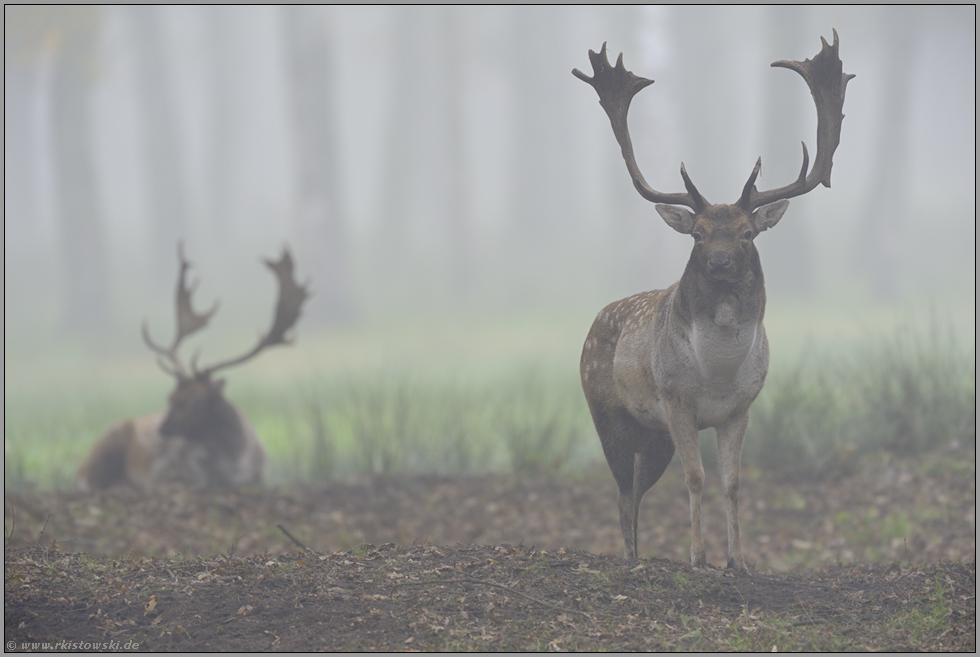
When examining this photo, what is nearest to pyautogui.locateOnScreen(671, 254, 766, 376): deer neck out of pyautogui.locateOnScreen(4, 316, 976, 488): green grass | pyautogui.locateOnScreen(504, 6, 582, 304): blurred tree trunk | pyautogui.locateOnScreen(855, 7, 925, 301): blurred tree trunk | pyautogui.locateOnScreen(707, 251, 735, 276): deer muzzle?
pyautogui.locateOnScreen(707, 251, 735, 276): deer muzzle

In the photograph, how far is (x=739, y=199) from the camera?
392 cm

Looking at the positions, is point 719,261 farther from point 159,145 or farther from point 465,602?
point 159,145

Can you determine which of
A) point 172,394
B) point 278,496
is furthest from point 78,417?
point 278,496

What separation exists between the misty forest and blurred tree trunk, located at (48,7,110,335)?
9cm

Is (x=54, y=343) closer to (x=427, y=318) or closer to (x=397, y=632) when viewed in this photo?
(x=427, y=318)

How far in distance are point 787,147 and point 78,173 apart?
1934 centimetres

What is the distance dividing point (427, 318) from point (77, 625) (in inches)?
905

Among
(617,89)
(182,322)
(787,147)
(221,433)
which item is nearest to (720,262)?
(617,89)

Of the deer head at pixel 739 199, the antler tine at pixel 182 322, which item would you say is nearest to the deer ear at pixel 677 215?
the deer head at pixel 739 199

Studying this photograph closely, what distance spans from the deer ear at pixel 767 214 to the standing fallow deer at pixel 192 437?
18.6 ft

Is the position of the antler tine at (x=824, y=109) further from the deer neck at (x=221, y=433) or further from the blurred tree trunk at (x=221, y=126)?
the blurred tree trunk at (x=221, y=126)

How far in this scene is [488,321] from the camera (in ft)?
84.7

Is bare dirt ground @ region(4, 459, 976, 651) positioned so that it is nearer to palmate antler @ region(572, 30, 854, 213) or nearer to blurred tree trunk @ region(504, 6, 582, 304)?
palmate antler @ region(572, 30, 854, 213)

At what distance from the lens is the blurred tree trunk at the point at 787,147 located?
24.5 meters
